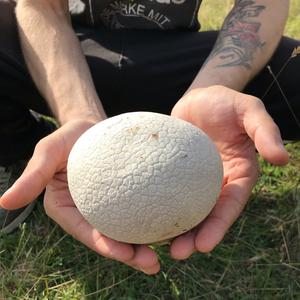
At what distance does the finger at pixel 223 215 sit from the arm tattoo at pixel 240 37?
0.55 metres

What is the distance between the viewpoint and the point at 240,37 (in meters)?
1.95

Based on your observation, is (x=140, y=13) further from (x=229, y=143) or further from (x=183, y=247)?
(x=183, y=247)

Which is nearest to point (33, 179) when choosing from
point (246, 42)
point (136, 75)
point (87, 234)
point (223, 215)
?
point (87, 234)

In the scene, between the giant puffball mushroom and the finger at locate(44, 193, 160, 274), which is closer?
the giant puffball mushroom

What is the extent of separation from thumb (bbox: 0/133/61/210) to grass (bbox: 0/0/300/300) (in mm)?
562

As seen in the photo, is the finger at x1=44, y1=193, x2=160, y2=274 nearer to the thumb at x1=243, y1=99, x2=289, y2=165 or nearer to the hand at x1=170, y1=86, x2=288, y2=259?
the hand at x1=170, y1=86, x2=288, y2=259

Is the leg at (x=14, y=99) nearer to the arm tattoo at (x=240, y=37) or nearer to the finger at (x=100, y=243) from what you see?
the finger at (x=100, y=243)

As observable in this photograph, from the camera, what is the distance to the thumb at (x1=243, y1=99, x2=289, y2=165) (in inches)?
49.0

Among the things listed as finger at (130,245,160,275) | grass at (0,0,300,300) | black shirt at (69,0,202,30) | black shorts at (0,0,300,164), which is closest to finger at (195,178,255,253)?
finger at (130,245,160,275)

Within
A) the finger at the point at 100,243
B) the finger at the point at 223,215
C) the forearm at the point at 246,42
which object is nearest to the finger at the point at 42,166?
the finger at the point at 100,243

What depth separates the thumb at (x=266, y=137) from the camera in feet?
4.09

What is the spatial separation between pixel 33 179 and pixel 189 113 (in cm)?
55

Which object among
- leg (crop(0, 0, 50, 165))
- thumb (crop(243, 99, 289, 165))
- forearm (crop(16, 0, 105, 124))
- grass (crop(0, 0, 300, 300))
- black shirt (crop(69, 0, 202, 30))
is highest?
thumb (crop(243, 99, 289, 165))

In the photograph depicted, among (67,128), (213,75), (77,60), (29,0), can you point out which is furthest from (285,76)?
(29,0)
